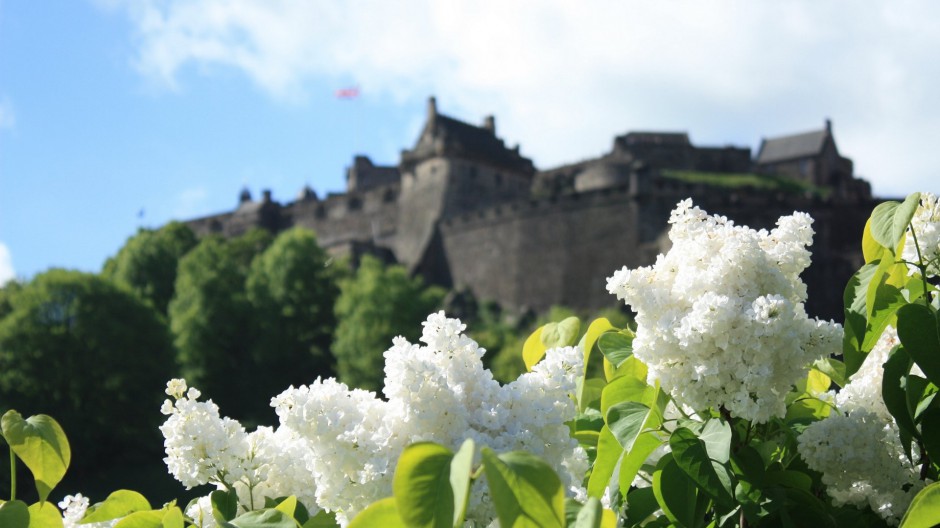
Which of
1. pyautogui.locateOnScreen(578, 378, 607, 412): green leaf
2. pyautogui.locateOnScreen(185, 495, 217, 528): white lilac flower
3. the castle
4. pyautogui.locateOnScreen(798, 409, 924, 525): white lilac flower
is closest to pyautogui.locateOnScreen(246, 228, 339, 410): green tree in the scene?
the castle

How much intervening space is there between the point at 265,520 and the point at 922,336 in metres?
1.68

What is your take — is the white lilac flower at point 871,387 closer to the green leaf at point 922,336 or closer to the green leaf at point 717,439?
the green leaf at point 922,336

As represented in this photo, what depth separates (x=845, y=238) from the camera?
52219mm

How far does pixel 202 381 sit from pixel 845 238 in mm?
26338

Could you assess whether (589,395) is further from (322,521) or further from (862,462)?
(322,521)

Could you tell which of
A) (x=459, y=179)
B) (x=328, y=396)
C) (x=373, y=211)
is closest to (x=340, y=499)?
(x=328, y=396)

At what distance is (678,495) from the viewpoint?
10.8 ft

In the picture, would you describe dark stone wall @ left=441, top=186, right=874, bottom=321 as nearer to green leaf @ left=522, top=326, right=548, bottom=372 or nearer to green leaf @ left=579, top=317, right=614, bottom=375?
green leaf @ left=522, top=326, right=548, bottom=372

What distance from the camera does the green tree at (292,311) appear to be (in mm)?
53906

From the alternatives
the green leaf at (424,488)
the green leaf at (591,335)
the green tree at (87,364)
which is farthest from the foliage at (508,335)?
the green leaf at (424,488)

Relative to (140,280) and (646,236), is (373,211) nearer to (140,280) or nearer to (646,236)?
(140,280)

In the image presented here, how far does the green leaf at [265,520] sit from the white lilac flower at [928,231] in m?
1.81

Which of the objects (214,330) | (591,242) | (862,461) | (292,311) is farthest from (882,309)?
(292,311)

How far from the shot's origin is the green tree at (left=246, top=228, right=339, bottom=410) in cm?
5391
